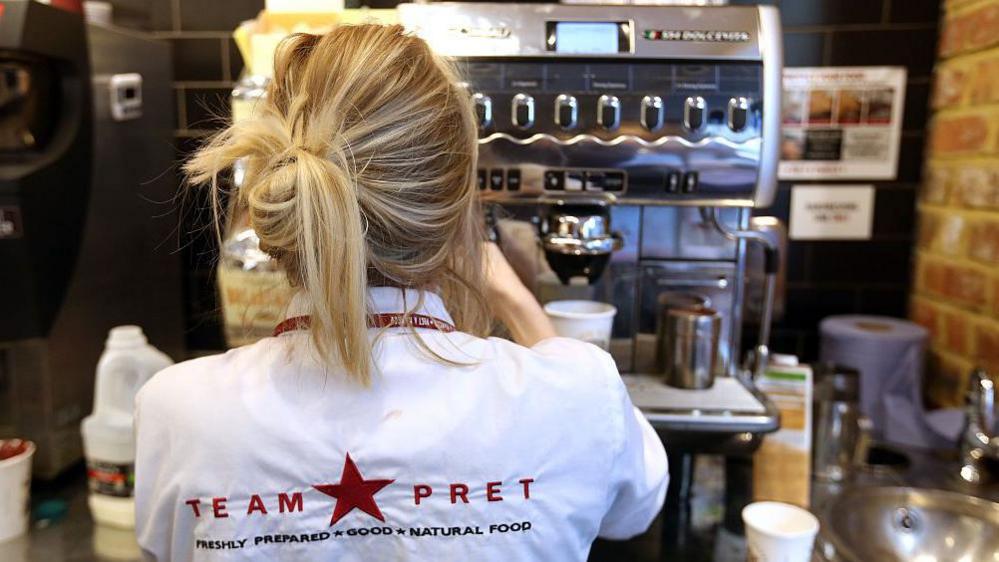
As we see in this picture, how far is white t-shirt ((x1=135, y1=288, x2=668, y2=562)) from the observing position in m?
0.63

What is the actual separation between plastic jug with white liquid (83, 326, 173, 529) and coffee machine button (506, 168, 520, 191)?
1.74ft

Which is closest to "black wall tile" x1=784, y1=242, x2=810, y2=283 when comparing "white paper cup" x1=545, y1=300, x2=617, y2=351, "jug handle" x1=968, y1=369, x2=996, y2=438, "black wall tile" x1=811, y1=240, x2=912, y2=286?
"black wall tile" x1=811, y1=240, x2=912, y2=286

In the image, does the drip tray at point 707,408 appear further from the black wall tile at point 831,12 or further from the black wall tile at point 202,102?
the black wall tile at point 202,102

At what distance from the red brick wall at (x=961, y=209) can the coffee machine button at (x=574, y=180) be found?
706 millimetres

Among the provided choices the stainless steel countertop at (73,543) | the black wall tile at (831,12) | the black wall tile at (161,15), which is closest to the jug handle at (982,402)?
the black wall tile at (831,12)

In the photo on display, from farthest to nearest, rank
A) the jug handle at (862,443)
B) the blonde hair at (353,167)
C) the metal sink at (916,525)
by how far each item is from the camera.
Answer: the jug handle at (862,443), the metal sink at (916,525), the blonde hair at (353,167)

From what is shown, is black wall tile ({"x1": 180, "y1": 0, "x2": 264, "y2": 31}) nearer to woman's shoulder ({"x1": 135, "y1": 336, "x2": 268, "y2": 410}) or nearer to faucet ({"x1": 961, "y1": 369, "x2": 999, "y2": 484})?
woman's shoulder ({"x1": 135, "y1": 336, "x2": 268, "y2": 410})

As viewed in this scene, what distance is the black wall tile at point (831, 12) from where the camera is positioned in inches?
55.7

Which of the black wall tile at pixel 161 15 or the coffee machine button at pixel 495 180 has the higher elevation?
the black wall tile at pixel 161 15

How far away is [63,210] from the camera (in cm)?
106

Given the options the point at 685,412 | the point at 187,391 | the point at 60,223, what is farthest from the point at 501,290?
the point at 60,223

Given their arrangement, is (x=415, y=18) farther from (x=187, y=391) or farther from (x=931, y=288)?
(x=931, y=288)

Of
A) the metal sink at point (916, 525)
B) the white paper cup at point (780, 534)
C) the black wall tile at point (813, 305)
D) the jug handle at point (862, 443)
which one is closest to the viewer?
the white paper cup at point (780, 534)

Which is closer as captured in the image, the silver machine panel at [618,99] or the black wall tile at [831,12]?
the silver machine panel at [618,99]
